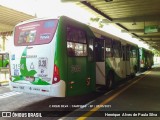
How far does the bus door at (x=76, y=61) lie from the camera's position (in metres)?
6.63

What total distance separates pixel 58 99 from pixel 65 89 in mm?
2197

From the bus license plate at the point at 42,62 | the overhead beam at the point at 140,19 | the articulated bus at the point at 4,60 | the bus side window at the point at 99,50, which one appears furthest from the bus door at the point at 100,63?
the articulated bus at the point at 4,60

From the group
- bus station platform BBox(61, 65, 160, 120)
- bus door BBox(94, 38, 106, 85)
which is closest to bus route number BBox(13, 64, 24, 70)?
bus station platform BBox(61, 65, 160, 120)

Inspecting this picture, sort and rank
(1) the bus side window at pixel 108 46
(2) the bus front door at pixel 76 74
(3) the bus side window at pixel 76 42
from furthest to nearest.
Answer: (1) the bus side window at pixel 108 46
(3) the bus side window at pixel 76 42
(2) the bus front door at pixel 76 74

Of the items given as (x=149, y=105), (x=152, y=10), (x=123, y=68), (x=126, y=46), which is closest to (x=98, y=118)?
(x=149, y=105)

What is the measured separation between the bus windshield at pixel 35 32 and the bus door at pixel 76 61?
1.86 feet

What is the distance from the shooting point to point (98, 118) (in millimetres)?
5598

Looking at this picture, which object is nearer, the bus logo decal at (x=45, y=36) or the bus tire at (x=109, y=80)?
the bus logo decal at (x=45, y=36)

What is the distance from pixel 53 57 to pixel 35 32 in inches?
48.5

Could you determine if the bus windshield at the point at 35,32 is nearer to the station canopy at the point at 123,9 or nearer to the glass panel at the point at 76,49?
the glass panel at the point at 76,49

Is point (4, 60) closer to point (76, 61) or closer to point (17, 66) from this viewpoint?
point (17, 66)

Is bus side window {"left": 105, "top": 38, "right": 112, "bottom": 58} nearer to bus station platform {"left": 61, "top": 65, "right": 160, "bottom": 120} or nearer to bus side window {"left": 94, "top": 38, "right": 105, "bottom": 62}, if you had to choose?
bus side window {"left": 94, "top": 38, "right": 105, "bottom": 62}

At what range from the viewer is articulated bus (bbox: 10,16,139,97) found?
6.29 m

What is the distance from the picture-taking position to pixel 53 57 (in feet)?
20.6
